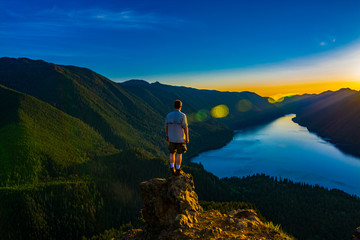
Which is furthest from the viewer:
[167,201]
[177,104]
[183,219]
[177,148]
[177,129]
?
[167,201]

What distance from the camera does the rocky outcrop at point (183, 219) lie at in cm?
1295

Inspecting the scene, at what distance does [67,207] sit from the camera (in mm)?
→ 133000

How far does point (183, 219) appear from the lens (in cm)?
1379

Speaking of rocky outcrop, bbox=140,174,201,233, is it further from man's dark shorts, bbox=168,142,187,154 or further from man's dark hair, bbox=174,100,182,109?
man's dark hair, bbox=174,100,182,109

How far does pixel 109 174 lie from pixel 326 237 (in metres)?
162

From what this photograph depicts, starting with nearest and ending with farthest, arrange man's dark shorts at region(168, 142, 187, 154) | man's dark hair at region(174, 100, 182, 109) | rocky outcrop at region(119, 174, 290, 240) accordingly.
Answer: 1. rocky outcrop at region(119, 174, 290, 240)
2. man's dark hair at region(174, 100, 182, 109)
3. man's dark shorts at region(168, 142, 187, 154)

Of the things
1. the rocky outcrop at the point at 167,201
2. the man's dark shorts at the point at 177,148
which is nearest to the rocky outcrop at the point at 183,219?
the rocky outcrop at the point at 167,201

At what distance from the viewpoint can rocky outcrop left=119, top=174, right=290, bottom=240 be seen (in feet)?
42.5

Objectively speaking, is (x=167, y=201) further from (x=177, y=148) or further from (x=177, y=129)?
(x=177, y=129)

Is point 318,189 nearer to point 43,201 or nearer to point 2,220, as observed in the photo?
point 43,201

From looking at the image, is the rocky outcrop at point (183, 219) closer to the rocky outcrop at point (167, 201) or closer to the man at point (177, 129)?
the rocky outcrop at point (167, 201)

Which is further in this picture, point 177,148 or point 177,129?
point 177,148

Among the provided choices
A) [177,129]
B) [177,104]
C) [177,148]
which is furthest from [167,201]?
[177,104]

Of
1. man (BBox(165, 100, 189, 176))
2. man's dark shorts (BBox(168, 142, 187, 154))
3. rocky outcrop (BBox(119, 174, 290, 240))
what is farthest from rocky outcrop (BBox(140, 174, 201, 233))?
man's dark shorts (BBox(168, 142, 187, 154))
